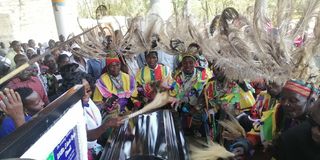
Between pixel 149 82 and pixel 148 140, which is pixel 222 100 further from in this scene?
pixel 148 140

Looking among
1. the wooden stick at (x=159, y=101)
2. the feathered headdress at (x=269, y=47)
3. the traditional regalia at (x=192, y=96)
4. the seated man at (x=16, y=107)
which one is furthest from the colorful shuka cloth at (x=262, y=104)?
the seated man at (x=16, y=107)

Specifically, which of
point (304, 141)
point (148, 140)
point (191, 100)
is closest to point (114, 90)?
point (191, 100)

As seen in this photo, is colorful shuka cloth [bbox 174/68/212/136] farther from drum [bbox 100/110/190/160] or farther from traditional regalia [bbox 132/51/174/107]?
drum [bbox 100/110/190/160]

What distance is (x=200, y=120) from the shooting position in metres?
4.80

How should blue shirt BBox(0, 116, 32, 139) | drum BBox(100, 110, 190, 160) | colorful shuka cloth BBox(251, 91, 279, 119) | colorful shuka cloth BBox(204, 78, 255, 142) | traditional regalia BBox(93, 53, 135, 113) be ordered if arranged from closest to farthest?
drum BBox(100, 110, 190, 160) < blue shirt BBox(0, 116, 32, 139) < colorful shuka cloth BBox(251, 91, 279, 119) < colorful shuka cloth BBox(204, 78, 255, 142) < traditional regalia BBox(93, 53, 135, 113)

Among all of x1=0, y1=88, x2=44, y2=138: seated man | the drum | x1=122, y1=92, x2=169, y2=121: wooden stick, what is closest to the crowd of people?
x1=0, y1=88, x2=44, y2=138: seated man

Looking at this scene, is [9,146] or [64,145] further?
[64,145]

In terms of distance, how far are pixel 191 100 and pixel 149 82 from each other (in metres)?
0.90

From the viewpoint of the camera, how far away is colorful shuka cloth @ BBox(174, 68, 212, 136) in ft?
15.7

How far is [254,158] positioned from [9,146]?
2.82 m

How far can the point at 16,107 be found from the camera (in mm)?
1844

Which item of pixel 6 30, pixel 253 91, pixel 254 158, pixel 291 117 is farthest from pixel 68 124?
pixel 6 30

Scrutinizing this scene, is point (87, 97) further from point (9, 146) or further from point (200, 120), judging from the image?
point (9, 146)

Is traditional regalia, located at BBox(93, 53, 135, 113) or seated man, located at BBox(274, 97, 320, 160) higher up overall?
seated man, located at BBox(274, 97, 320, 160)
